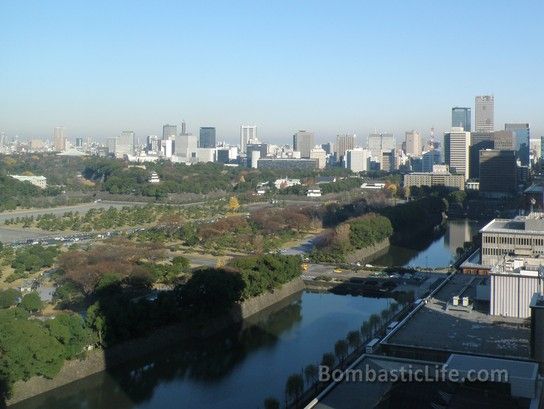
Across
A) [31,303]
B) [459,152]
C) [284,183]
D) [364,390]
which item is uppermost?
[459,152]

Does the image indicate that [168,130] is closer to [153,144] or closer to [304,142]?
[153,144]

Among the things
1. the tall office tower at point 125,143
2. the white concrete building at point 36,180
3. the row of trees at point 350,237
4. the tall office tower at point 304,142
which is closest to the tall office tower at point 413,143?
the tall office tower at point 304,142

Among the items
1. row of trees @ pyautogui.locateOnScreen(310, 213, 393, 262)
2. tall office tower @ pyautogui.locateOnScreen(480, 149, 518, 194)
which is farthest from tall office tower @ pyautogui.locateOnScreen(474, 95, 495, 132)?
row of trees @ pyautogui.locateOnScreen(310, 213, 393, 262)

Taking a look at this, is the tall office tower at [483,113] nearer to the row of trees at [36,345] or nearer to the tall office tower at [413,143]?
the tall office tower at [413,143]

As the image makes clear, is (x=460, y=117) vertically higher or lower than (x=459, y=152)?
higher

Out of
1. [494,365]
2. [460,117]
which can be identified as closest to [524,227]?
[494,365]

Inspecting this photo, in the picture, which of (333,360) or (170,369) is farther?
(170,369)
